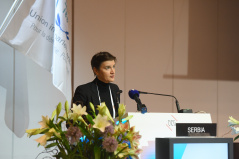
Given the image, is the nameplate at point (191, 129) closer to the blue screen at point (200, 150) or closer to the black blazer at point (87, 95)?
the blue screen at point (200, 150)

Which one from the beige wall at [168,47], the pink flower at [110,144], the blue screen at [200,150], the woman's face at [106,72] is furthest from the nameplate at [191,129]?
the beige wall at [168,47]

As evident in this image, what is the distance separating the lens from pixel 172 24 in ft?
18.0

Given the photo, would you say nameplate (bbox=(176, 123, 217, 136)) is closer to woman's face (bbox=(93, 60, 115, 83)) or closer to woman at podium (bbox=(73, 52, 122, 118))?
woman at podium (bbox=(73, 52, 122, 118))

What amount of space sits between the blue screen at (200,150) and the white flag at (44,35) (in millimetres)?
2188

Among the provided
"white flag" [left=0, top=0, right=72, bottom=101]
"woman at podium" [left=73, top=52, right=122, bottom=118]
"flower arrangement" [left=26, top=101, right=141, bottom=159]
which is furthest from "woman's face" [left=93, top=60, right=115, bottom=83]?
"flower arrangement" [left=26, top=101, right=141, bottom=159]

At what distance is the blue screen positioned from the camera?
1.83m

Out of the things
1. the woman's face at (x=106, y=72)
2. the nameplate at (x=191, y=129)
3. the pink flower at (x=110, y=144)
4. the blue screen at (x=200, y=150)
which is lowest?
the blue screen at (x=200, y=150)

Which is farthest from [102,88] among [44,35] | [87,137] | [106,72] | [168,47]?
[168,47]

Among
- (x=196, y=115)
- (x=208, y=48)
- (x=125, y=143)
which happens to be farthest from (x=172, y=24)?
(x=125, y=143)

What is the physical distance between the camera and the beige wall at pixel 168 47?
496 centimetres

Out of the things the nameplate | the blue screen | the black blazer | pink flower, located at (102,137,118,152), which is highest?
the black blazer

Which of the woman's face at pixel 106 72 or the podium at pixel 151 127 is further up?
Result: the woman's face at pixel 106 72

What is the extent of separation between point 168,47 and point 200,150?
3.65 m

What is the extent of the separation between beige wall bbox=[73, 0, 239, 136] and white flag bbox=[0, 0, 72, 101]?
81 cm
